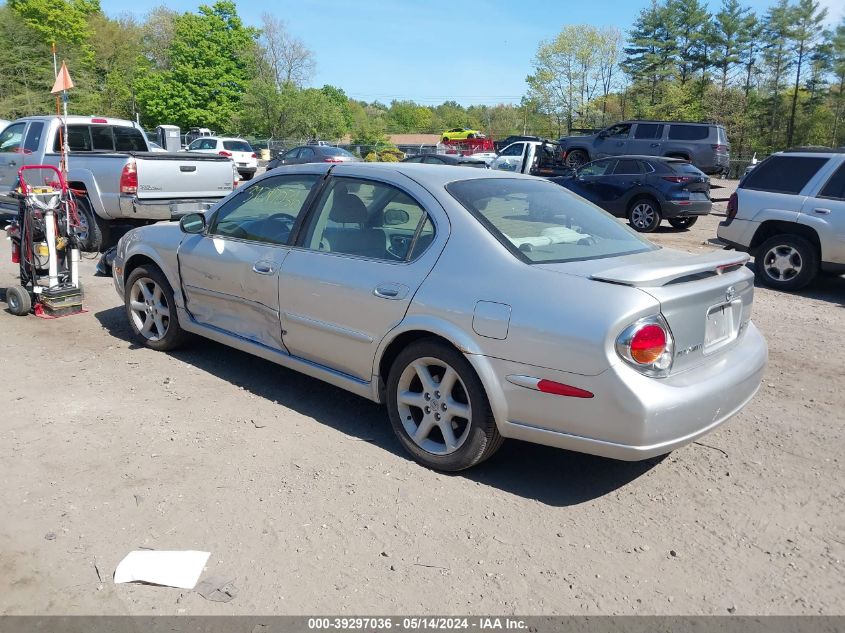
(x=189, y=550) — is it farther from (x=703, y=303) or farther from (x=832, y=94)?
(x=832, y=94)

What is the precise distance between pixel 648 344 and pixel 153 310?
13.4 ft

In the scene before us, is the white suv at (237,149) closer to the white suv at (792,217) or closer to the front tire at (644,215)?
the front tire at (644,215)

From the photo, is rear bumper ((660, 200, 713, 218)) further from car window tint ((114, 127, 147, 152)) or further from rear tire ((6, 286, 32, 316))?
rear tire ((6, 286, 32, 316))

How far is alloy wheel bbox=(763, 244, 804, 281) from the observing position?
8891mm

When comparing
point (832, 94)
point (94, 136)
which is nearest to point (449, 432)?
point (94, 136)

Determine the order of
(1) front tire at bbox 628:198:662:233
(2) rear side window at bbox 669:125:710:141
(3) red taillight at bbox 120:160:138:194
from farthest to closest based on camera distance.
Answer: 1. (2) rear side window at bbox 669:125:710:141
2. (1) front tire at bbox 628:198:662:233
3. (3) red taillight at bbox 120:160:138:194

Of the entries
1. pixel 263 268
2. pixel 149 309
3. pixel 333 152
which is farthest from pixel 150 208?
pixel 333 152

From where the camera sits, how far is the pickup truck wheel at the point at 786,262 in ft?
28.7

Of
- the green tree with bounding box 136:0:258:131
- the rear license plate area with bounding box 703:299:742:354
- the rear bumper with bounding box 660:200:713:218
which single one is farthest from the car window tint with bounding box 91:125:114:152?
the green tree with bounding box 136:0:258:131

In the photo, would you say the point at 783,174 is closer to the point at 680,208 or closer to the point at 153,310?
the point at 680,208

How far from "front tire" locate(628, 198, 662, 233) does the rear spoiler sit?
37.4ft

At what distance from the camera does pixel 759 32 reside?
179 feet

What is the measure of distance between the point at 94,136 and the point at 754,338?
10.8 metres

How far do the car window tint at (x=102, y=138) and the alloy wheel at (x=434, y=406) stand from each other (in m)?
9.74
